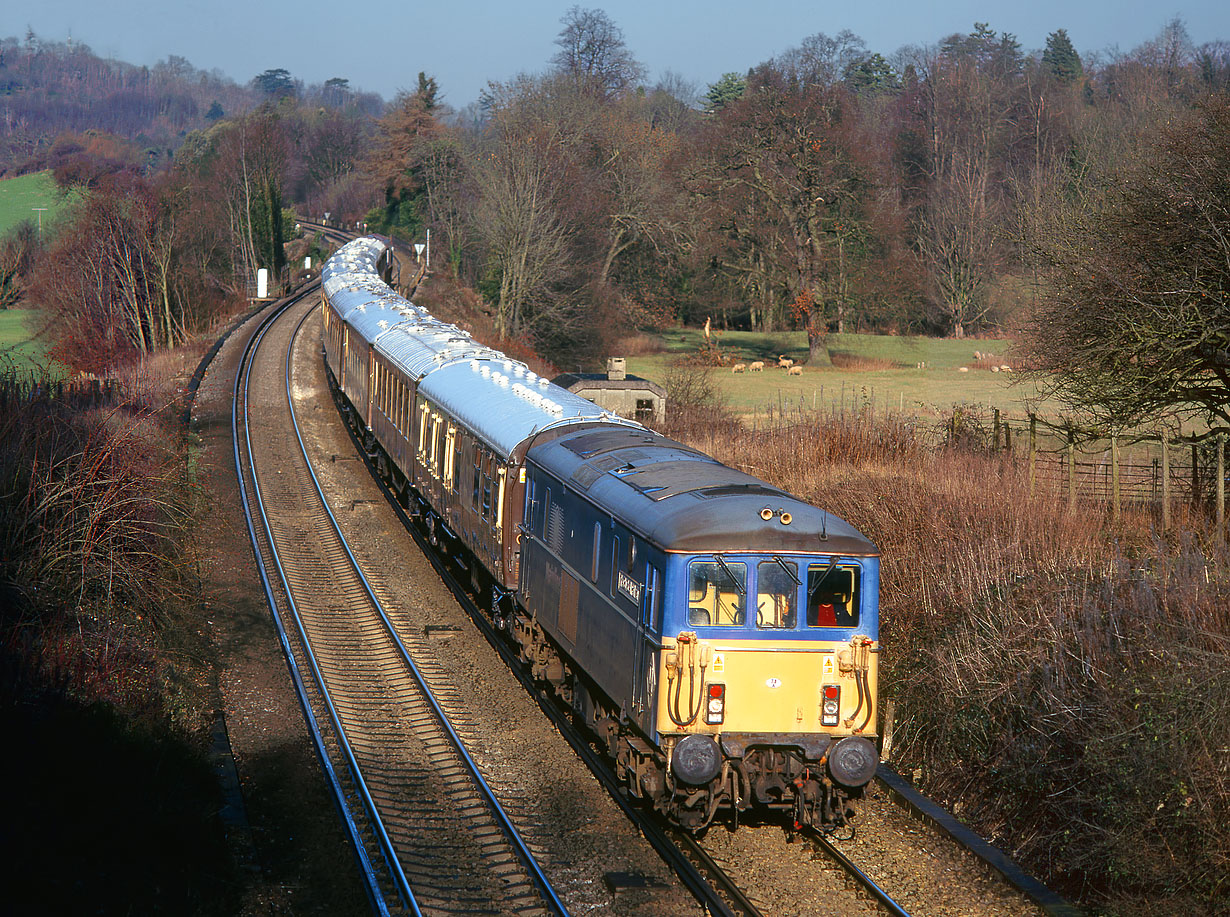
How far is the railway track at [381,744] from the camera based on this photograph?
352 inches

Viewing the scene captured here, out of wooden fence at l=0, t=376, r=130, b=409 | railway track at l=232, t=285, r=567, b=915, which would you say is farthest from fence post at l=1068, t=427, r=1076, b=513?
wooden fence at l=0, t=376, r=130, b=409

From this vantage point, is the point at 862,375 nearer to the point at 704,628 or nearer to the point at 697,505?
the point at 697,505

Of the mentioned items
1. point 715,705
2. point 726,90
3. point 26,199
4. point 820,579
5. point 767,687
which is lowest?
point 715,705

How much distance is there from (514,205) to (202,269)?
61.1 feet

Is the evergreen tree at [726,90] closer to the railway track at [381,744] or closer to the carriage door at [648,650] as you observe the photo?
the railway track at [381,744]

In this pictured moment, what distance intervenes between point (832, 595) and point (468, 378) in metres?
10.1

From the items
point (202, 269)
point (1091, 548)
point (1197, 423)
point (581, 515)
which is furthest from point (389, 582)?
point (202, 269)

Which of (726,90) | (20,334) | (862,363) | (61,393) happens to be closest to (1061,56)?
(726,90)

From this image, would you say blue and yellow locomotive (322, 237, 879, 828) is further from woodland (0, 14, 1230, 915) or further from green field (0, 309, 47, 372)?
green field (0, 309, 47, 372)

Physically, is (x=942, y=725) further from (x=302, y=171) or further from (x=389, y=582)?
(x=302, y=171)

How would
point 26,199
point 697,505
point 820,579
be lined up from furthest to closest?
point 26,199 → point 697,505 → point 820,579

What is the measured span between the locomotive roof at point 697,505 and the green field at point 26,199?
250ft

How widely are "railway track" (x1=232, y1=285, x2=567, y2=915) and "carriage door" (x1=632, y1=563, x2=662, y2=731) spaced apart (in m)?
1.49

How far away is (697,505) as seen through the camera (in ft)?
30.8
